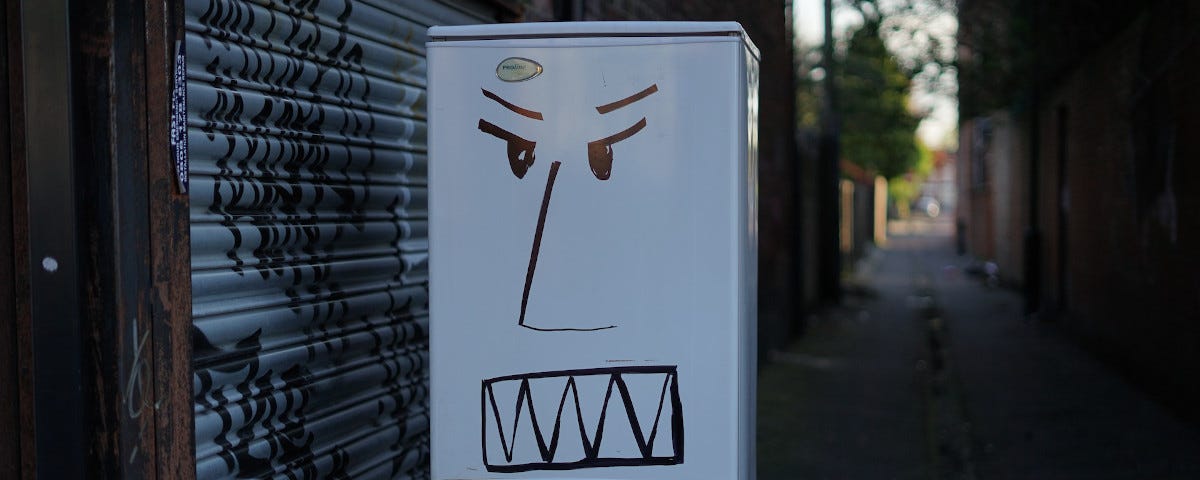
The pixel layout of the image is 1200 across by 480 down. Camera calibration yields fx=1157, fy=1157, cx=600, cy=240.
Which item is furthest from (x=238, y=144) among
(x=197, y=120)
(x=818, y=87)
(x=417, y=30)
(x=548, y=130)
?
Answer: (x=818, y=87)

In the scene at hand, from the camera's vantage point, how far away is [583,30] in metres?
3.18

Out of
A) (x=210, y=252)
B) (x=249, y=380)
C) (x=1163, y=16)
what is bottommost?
(x=249, y=380)

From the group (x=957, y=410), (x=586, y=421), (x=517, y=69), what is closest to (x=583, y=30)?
(x=517, y=69)

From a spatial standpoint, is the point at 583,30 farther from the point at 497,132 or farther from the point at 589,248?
the point at 589,248

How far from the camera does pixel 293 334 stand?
3658 millimetres

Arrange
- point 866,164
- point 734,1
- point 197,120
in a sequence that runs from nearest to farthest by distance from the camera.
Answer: point 197,120 → point 734,1 → point 866,164

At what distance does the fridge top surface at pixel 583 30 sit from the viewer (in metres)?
3.15

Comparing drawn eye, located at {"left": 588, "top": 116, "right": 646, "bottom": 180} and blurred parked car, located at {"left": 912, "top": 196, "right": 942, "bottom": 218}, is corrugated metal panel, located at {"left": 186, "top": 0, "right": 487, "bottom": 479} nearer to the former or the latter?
drawn eye, located at {"left": 588, "top": 116, "right": 646, "bottom": 180}

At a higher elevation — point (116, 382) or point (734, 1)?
point (734, 1)

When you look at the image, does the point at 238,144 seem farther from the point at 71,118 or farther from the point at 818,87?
the point at 818,87

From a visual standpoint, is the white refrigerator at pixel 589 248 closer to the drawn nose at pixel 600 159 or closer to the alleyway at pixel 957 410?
the drawn nose at pixel 600 159

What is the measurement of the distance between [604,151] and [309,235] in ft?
3.64

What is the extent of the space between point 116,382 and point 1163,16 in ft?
25.8

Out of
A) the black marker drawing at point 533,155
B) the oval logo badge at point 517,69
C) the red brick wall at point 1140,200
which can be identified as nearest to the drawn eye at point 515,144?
the black marker drawing at point 533,155
